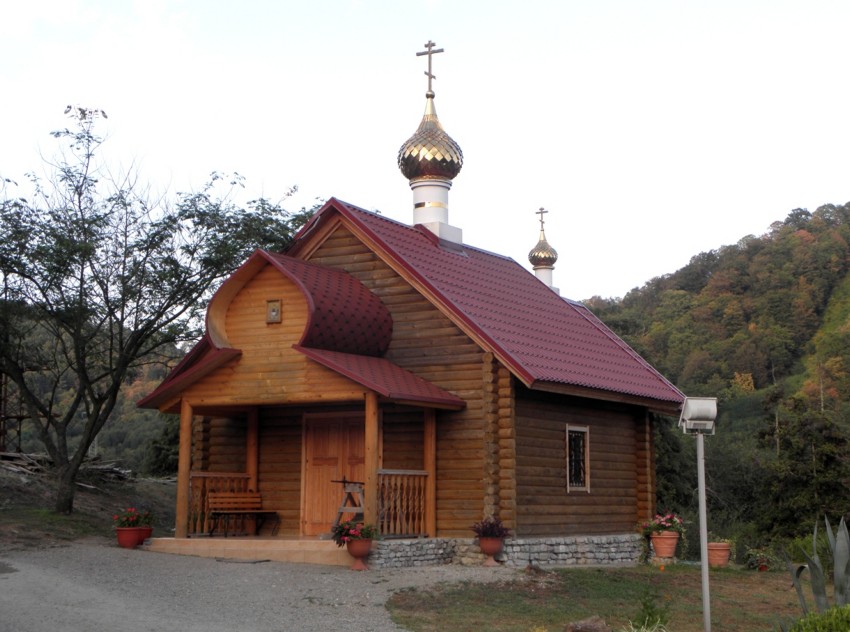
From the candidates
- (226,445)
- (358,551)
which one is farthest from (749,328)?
(358,551)

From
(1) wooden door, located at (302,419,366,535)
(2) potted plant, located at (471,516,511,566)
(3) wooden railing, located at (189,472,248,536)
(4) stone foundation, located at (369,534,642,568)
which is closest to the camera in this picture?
(4) stone foundation, located at (369,534,642,568)

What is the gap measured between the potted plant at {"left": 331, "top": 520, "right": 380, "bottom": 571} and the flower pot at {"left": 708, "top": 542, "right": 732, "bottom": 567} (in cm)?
702

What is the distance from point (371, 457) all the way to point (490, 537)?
220 centimetres

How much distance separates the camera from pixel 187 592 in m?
13.0

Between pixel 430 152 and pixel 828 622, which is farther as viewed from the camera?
pixel 430 152

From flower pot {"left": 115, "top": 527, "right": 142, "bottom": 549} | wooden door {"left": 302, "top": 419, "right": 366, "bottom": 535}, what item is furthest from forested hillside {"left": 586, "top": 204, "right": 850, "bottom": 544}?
flower pot {"left": 115, "top": 527, "right": 142, "bottom": 549}

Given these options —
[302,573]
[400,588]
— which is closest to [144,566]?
[302,573]

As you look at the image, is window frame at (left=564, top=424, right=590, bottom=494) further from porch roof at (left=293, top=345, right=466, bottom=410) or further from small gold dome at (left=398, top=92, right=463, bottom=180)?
small gold dome at (left=398, top=92, right=463, bottom=180)

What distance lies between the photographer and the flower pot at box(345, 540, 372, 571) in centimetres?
1523

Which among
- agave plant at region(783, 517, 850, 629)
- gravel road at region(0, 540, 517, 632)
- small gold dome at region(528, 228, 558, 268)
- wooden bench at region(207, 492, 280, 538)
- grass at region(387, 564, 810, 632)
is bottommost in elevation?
grass at region(387, 564, 810, 632)

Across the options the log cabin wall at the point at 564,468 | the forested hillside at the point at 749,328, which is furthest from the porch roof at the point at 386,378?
the forested hillside at the point at 749,328

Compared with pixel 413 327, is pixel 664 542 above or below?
below

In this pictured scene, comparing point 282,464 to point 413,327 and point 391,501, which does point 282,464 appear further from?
point 413,327

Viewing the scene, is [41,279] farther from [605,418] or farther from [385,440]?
[605,418]
